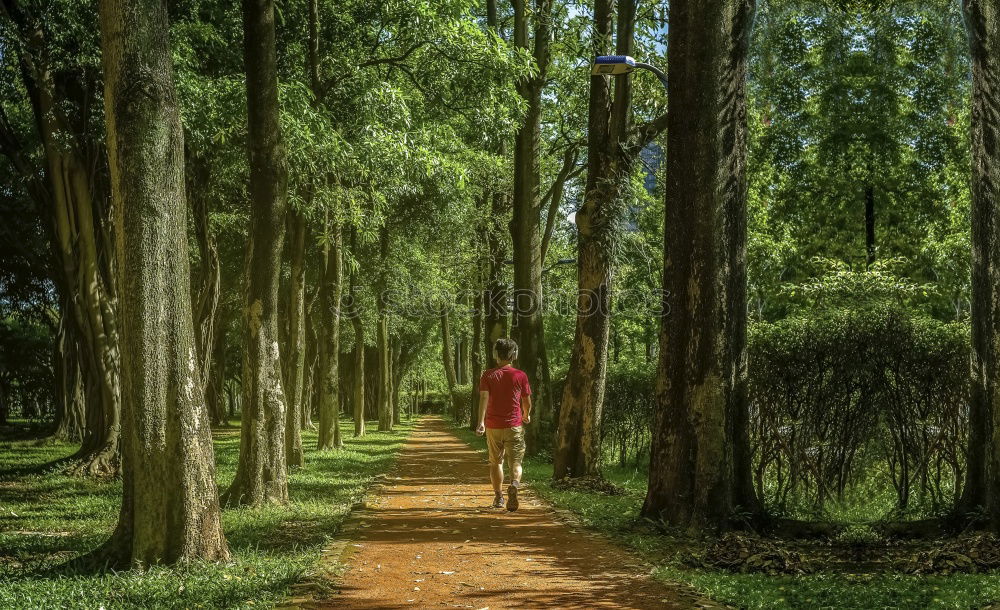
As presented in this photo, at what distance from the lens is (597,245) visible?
15.1 m

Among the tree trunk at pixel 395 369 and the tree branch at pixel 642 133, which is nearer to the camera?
the tree branch at pixel 642 133

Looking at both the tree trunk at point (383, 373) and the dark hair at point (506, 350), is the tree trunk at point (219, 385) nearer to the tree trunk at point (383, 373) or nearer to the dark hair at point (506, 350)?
the tree trunk at point (383, 373)

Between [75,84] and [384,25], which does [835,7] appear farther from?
[75,84]

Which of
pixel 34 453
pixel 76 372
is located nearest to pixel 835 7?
pixel 34 453

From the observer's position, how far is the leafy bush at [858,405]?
10.2 metres

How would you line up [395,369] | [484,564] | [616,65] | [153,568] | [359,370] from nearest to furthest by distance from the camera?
1. [153,568]
2. [484,564]
3. [616,65]
4. [359,370]
5. [395,369]

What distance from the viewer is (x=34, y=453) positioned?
865 inches

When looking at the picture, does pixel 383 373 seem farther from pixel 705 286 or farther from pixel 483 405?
pixel 705 286

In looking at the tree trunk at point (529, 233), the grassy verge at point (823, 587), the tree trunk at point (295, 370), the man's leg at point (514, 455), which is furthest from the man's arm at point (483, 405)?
the tree trunk at point (529, 233)

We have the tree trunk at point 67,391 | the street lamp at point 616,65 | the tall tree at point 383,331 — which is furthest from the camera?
the tall tree at point 383,331

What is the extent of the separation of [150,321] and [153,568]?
79.9 inches

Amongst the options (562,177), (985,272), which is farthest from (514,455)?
(562,177)

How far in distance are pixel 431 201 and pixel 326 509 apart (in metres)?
16.5

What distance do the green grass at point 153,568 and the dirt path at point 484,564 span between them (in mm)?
553
